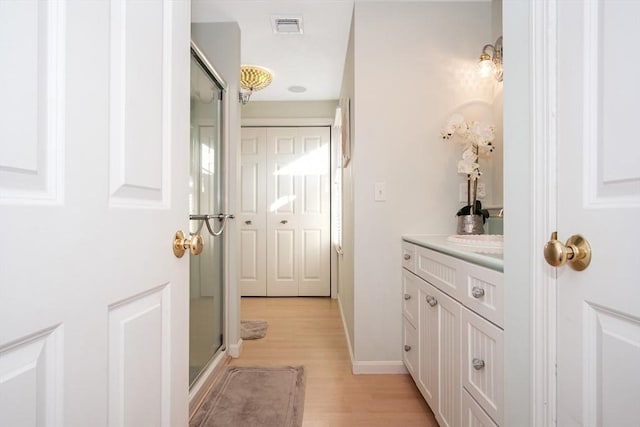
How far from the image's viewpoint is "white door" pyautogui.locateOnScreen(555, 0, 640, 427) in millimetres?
470

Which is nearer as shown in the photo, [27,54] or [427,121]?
[27,54]

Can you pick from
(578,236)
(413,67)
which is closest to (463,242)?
(578,236)

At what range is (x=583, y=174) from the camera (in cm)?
54

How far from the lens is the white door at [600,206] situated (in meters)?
0.47

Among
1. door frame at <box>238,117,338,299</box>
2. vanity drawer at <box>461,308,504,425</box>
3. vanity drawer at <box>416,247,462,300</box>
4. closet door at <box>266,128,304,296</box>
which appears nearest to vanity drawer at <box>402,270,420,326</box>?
vanity drawer at <box>416,247,462,300</box>

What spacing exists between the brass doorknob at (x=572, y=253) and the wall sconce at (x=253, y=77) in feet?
9.35

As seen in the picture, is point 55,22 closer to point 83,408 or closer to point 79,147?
point 79,147

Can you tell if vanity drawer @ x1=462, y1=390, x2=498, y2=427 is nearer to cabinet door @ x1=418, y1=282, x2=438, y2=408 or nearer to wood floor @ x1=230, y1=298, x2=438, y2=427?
cabinet door @ x1=418, y1=282, x2=438, y2=408

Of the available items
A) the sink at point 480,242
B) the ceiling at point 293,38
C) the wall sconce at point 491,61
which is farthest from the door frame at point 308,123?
the sink at point 480,242

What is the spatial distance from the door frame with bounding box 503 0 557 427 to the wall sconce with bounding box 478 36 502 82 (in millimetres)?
1401

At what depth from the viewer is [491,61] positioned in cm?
202

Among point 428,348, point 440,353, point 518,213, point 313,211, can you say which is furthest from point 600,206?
point 313,211

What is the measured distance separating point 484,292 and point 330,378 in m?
1.33

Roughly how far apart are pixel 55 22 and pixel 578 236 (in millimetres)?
846
